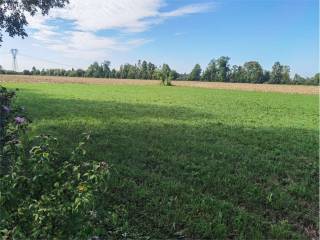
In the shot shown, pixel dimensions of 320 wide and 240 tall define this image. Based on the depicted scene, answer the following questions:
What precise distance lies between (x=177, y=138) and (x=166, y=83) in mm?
76285

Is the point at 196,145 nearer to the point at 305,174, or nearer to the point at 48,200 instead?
the point at 305,174

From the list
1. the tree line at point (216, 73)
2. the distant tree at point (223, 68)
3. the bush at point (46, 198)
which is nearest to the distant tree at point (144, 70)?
the tree line at point (216, 73)

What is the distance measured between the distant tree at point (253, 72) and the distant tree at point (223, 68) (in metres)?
5.66

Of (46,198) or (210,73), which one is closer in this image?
(46,198)

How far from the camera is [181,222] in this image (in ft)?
16.9

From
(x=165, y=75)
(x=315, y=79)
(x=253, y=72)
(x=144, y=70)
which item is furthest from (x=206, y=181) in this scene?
(x=144, y=70)

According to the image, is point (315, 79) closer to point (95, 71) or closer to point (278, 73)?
point (278, 73)

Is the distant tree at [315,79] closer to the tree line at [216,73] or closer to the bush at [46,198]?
the tree line at [216,73]

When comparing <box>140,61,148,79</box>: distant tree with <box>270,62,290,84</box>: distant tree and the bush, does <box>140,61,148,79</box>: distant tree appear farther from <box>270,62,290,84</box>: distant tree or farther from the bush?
the bush

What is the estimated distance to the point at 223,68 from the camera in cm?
12106

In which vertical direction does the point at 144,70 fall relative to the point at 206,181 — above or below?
above

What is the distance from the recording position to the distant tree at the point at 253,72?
382ft

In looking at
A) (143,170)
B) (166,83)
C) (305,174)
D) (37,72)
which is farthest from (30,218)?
(37,72)

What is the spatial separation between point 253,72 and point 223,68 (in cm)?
942
